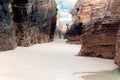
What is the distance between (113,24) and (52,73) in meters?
6.54

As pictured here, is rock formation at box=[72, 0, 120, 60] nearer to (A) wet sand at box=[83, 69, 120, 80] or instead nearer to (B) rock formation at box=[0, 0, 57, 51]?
(A) wet sand at box=[83, 69, 120, 80]

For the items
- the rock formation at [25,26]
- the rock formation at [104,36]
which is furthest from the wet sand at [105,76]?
the rock formation at [25,26]

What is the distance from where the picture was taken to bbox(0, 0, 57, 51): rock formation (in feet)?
66.2

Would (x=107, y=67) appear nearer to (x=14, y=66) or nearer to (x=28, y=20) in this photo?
(x=14, y=66)

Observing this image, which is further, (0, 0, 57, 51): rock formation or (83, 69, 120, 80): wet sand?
(0, 0, 57, 51): rock formation

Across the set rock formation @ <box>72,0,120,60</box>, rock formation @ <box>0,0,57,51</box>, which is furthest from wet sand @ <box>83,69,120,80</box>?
rock formation @ <box>0,0,57,51</box>

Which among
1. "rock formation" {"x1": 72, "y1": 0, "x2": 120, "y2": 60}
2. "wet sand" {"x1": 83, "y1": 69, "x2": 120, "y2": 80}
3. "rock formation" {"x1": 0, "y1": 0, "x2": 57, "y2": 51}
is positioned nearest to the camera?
"wet sand" {"x1": 83, "y1": 69, "x2": 120, "y2": 80}

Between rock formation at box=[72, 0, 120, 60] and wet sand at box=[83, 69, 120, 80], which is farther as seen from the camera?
rock formation at box=[72, 0, 120, 60]

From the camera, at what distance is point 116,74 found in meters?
12.1

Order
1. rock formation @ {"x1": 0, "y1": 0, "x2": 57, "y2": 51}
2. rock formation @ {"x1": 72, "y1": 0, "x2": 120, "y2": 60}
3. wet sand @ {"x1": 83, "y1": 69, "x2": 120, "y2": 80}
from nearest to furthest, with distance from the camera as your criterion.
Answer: wet sand @ {"x1": 83, "y1": 69, "x2": 120, "y2": 80}, rock formation @ {"x1": 72, "y1": 0, "x2": 120, "y2": 60}, rock formation @ {"x1": 0, "y1": 0, "x2": 57, "y2": 51}

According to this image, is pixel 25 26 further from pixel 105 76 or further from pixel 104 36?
pixel 105 76

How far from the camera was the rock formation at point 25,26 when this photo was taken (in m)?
20.2

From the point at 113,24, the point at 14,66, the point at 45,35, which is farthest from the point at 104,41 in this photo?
the point at 45,35

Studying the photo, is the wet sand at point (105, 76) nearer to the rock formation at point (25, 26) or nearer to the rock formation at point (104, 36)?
the rock formation at point (104, 36)
